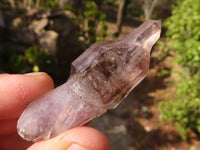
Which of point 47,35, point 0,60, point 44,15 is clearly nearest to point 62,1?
point 44,15

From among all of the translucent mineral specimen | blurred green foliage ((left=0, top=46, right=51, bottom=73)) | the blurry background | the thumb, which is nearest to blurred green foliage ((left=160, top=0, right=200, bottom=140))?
the blurry background

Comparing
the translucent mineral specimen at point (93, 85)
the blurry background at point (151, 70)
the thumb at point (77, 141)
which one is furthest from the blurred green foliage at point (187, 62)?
the thumb at point (77, 141)

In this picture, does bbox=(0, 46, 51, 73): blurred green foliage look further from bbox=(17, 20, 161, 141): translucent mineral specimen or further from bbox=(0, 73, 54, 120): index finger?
bbox=(17, 20, 161, 141): translucent mineral specimen

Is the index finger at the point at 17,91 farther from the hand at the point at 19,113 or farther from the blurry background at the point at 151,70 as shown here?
the blurry background at the point at 151,70

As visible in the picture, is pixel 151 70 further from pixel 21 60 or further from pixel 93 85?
pixel 93 85

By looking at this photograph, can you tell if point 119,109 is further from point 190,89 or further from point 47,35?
point 47,35

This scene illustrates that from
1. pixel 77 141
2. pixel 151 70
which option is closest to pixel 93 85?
pixel 77 141
